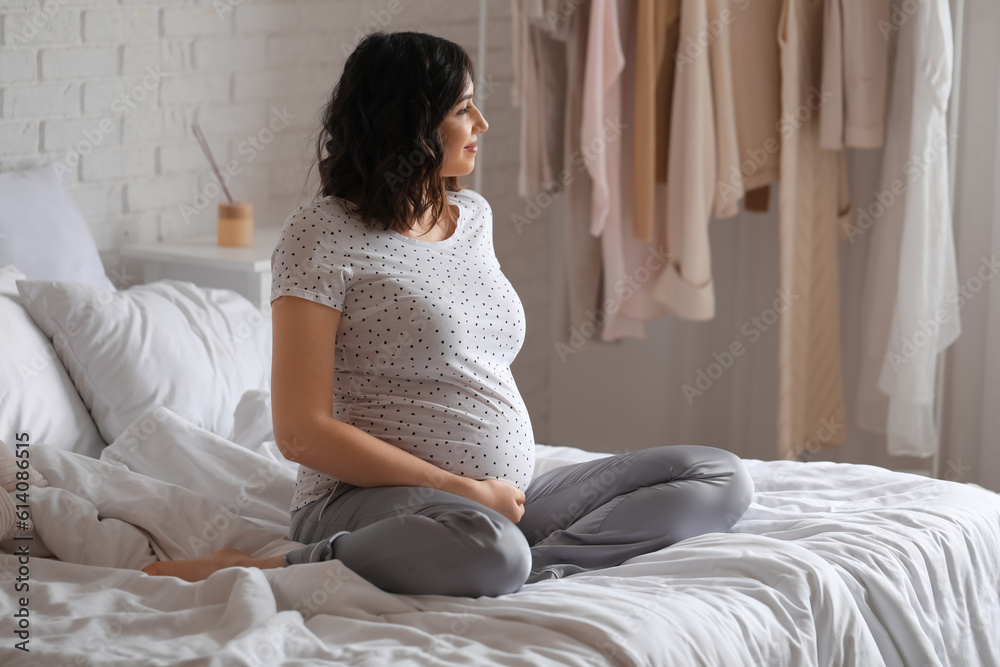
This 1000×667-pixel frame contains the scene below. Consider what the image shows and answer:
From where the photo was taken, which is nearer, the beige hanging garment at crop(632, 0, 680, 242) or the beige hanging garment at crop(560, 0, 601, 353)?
the beige hanging garment at crop(632, 0, 680, 242)

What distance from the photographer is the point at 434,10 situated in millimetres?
3143

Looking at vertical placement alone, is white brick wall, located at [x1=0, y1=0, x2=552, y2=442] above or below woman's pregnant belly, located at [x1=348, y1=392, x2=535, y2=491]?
above

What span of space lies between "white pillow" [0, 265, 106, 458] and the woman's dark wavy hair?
67 centimetres

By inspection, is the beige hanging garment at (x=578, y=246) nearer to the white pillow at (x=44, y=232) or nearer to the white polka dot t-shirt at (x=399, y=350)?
the white pillow at (x=44, y=232)

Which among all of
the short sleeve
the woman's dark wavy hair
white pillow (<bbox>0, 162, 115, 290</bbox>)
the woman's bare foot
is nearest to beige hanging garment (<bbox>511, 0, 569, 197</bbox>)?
white pillow (<bbox>0, 162, 115, 290</bbox>)

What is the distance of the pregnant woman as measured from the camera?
1.43m

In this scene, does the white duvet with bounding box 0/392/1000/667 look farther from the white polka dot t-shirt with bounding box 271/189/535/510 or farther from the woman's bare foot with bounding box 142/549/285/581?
the white polka dot t-shirt with bounding box 271/189/535/510

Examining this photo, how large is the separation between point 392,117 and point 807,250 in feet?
4.49

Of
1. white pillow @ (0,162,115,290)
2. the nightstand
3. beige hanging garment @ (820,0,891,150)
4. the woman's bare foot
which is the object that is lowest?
the woman's bare foot

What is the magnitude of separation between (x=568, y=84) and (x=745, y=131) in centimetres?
44

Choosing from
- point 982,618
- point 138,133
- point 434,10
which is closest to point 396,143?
point 982,618

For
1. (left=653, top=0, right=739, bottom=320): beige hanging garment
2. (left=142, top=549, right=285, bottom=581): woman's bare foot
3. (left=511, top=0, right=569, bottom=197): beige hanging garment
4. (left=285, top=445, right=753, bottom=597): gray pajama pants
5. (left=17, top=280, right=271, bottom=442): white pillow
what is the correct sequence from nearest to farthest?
(left=285, top=445, right=753, bottom=597): gray pajama pants < (left=142, top=549, right=285, bottom=581): woman's bare foot < (left=17, top=280, right=271, bottom=442): white pillow < (left=653, top=0, right=739, bottom=320): beige hanging garment < (left=511, top=0, right=569, bottom=197): beige hanging garment

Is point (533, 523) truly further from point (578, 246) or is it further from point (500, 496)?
point (578, 246)

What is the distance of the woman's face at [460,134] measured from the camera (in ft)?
5.28
